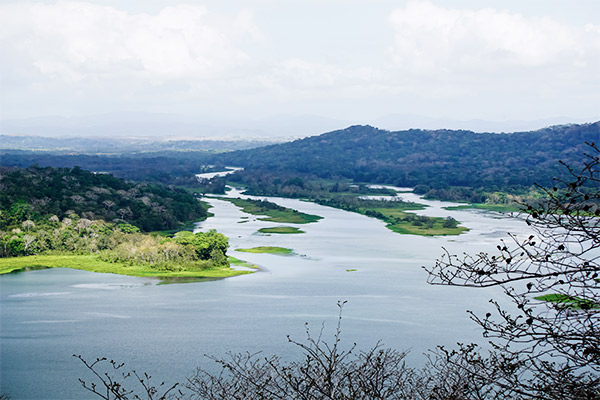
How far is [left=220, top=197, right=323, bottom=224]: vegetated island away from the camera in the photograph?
4359cm

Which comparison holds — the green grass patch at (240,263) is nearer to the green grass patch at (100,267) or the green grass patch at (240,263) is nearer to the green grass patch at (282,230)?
the green grass patch at (100,267)

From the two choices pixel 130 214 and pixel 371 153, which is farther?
pixel 371 153

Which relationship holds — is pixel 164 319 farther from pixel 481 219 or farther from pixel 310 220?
pixel 481 219

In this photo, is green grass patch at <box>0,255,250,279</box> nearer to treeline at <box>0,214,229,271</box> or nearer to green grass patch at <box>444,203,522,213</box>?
treeline at <box>0,214,229,271</box>

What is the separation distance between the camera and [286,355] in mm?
14594

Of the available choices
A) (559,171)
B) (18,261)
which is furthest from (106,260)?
(559,171)

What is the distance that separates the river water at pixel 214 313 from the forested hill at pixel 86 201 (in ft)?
31.6

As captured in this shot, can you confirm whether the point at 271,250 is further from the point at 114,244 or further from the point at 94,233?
the point at 94,233

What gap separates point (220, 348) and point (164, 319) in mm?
3598

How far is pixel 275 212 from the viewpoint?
157 feet

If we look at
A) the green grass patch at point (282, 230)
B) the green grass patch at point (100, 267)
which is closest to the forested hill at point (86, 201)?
the green grass patch at point (100, 267)

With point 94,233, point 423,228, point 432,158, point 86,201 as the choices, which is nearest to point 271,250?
point 94,233

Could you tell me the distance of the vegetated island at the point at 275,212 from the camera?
43.6m

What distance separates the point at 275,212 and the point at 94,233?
1830 cm
